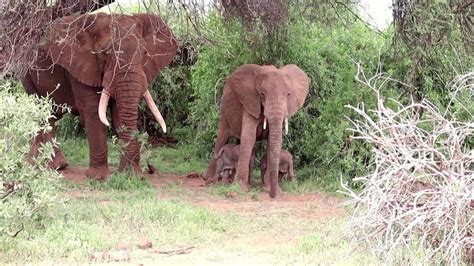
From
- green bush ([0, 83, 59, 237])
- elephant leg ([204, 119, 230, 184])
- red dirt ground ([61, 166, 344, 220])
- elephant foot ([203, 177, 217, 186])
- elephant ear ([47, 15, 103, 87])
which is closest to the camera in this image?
green bush ([0, 83, 59, 237])

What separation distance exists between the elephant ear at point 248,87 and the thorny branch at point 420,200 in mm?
Result: 5182

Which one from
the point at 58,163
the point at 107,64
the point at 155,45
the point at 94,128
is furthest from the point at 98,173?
the point at 155,45

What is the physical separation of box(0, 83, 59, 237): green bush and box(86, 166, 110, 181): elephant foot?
12.5 feet

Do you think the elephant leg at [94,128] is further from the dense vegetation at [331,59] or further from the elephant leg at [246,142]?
the elephant leg at [246,142]

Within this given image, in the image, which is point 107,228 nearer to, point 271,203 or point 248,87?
point 271,203

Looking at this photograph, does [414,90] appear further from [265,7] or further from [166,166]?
[166,166]

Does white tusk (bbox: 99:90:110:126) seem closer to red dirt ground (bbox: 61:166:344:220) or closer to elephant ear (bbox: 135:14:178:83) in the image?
elephant ear (bbox: 135:14:178:83)

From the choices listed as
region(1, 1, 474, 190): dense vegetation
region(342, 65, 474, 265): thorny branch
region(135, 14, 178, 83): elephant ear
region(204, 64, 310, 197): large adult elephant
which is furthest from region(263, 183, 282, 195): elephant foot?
region(342, 65, 474, 265): thorny branch

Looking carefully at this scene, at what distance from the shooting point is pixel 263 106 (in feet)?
34.6

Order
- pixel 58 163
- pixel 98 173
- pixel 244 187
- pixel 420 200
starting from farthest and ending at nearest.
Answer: pixel 58 163 → pixel 98 173 → pixel 244 187 → pixel 420 200

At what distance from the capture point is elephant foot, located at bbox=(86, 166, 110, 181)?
11.2m

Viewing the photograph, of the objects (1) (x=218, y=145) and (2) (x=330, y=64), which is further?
(2) (x=330, y=64)

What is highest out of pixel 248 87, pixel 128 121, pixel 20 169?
pixel 248 87

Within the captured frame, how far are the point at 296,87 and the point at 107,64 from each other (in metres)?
2.49
